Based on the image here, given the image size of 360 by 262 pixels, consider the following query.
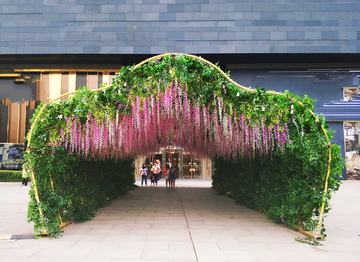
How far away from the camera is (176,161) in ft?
87.1

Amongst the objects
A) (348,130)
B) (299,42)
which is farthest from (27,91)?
(348,130)

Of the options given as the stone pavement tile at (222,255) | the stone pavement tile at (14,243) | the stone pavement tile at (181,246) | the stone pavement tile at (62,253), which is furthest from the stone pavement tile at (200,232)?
the stone pavement tile at (14,243)

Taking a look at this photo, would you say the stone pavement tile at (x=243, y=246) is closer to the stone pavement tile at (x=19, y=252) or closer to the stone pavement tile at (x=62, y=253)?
the stone pavement tile at (x=62, y=253)

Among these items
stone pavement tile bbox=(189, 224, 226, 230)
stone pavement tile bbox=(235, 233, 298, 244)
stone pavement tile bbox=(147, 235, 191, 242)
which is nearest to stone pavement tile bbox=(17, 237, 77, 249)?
stone pavement tile bbox=(147, 235, 191, 242)

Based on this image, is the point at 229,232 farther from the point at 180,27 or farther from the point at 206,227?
the point at 180,27

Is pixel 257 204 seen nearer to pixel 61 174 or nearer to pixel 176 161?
pixel 61 174

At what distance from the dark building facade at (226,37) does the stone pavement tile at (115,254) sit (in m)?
17.2

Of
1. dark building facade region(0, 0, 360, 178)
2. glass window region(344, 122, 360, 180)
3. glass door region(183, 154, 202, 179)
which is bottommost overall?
glass door region(183, 154, 202, 179)

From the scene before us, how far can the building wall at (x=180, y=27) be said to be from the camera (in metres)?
19.5

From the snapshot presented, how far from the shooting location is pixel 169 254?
14.1 ft

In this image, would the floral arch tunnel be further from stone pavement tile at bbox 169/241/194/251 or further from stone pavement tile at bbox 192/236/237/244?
stone pavement tile at bbox 169/241/194/251

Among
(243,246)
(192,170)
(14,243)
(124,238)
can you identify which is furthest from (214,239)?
(192,170)

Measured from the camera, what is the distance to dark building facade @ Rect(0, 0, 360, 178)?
64.2 ft

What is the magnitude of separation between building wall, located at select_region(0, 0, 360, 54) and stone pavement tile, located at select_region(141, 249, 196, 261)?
17.2 metres
